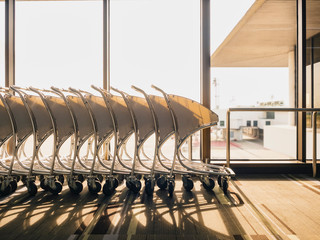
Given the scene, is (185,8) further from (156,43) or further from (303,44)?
(303,44)

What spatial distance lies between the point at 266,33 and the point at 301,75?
2.96 m

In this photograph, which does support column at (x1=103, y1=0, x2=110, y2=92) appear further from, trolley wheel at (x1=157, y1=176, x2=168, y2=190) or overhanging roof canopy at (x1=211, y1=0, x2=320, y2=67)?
trolley wheel at (x1=157, y1=176, x2=168, y2=190)

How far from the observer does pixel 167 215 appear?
2.07 metres

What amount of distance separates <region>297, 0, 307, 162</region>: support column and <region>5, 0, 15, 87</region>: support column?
167 inches

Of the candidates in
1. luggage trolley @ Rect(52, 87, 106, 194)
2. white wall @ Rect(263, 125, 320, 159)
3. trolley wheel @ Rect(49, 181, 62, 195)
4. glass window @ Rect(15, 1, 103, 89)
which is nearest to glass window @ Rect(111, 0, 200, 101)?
glass window @ Rect(15, 1, 103, 89)

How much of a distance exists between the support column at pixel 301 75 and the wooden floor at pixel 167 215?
1213 millimetres

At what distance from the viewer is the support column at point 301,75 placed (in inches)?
152

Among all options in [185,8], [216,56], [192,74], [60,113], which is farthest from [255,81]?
[60,113]

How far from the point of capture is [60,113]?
9.02 feet

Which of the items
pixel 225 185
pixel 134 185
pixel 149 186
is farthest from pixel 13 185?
pixel 225 185

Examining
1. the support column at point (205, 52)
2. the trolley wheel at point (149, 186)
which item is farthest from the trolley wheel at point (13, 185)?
the support column at point (205, 52)

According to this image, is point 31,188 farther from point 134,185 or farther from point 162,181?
point 162,181

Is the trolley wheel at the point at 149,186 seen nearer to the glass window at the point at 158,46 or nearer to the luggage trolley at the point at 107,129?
the luggage trolley at the point at 107,129

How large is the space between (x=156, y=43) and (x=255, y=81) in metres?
1.65
